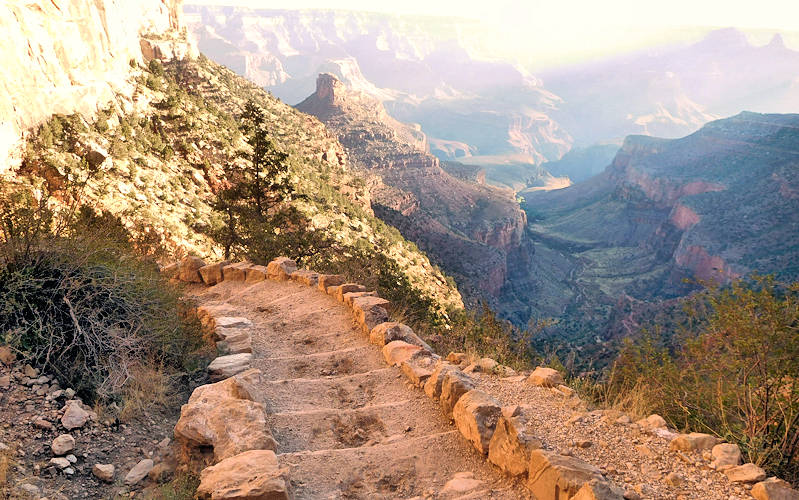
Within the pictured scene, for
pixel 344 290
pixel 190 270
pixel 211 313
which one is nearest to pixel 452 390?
pixel 344 290

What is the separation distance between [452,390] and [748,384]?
11.2 ft

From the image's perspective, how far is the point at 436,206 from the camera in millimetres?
71812

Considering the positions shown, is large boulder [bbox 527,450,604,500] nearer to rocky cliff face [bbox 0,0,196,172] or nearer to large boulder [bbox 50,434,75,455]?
large boulder [bbox 50,434,75,455]

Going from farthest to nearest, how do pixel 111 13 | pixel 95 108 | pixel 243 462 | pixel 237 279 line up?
pixel 111 13, pixel 95 108, pixel 237 279, pixel 243 462

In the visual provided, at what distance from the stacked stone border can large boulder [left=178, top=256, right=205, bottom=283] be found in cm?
558

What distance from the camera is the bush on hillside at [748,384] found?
4337mm

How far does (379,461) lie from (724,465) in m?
3.02

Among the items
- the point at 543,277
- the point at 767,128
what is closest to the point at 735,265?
the point at 543,277

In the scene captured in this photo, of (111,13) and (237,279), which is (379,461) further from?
(111,13)

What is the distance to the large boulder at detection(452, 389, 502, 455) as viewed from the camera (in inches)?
166

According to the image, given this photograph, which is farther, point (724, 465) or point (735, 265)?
point (735, 265)

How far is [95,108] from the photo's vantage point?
22969 mm

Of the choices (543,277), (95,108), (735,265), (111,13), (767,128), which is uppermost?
(111,13)

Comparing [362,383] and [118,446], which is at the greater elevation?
[118,446]
